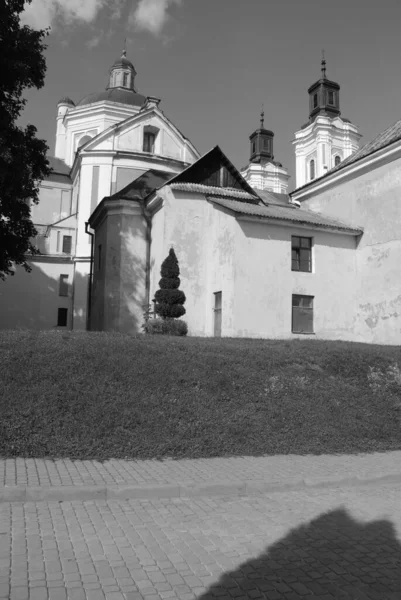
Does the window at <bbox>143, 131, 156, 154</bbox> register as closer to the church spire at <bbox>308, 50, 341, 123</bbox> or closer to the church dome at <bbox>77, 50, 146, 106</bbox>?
the church dome at <bbox>77, 50, 146, 106</bbox>

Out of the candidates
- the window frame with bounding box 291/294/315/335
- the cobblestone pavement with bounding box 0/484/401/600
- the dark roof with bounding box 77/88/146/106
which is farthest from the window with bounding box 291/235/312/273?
the dark roof with bounding box 77/88/146/106

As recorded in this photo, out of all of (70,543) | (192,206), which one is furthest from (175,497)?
(192,206)

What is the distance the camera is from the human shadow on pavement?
394 cm

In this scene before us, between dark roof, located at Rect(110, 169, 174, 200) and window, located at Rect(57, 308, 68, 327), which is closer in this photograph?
dark roof, located at Rect(110, 169, 174, 200)

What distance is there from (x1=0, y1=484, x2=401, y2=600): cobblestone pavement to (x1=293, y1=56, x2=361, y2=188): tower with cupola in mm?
54743

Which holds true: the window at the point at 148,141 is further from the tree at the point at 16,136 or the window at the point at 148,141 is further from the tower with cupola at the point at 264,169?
the tower with cupola at the point at 264,169

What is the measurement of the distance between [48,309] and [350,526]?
3607cm

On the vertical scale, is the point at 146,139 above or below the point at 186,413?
above

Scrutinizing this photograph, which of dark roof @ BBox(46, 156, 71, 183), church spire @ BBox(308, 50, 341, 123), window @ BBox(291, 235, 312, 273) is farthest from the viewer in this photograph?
A: church spire @ BBox(308, 50, 341, 123)

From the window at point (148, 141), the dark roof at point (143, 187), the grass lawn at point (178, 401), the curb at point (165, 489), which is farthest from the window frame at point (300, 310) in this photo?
the window at point (148, 141)

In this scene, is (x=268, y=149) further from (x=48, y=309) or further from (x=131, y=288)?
(x=131, y=288)

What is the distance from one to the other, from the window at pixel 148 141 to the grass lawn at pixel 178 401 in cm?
2921

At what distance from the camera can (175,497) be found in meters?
6.37

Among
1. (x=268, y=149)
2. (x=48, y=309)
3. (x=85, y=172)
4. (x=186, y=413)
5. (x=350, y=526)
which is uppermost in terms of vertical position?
(x=268, y=149)
